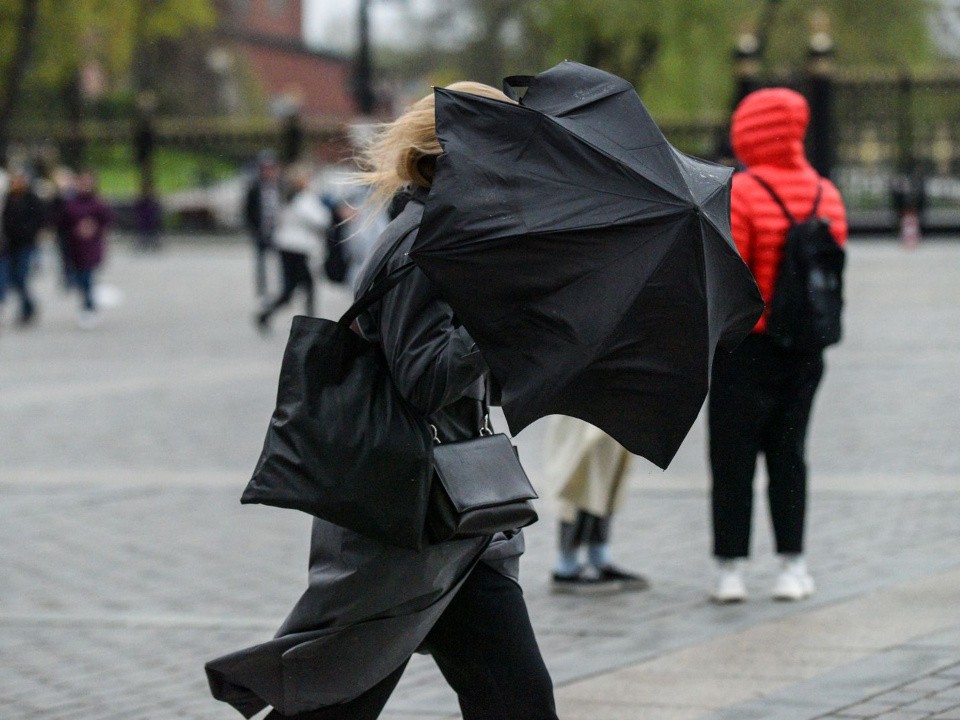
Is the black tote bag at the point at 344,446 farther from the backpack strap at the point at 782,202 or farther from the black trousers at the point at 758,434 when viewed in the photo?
the backpack strap at the point at 782,202

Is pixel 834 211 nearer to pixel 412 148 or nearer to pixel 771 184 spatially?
pixel 771 184

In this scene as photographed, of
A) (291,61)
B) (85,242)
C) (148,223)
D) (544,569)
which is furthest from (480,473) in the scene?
(291,61)

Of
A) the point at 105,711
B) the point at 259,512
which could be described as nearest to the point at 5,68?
the point at 259,512

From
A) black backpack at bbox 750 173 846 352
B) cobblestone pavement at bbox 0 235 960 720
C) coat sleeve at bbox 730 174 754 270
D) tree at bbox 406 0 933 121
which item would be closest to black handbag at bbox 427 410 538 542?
cobblestone pavement at bbox 0 235 960 720

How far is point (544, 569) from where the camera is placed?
21.4 feet

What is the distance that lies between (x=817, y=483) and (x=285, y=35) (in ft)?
245

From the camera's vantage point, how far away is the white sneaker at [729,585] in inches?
227

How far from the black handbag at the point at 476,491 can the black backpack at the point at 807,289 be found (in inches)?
104

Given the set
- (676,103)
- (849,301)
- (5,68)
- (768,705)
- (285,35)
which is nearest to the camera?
(768,705)

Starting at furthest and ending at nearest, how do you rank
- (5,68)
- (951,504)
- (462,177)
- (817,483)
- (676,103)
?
(676,103) → (5,68) → (817,483) → (951,504) → (462,177)

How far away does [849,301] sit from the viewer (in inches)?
715

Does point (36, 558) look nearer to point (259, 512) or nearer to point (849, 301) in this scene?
point (259, 512)

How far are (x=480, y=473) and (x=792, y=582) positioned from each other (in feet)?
9.91

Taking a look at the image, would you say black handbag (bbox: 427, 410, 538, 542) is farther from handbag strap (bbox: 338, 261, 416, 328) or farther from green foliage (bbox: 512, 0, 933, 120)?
green foliage (bbox: 512, 0, 933, 120)
